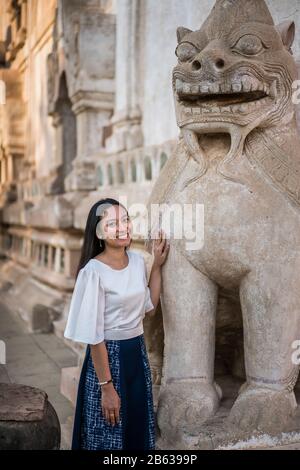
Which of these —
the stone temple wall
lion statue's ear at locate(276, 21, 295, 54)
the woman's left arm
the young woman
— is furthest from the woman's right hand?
lion statue's ear at locate(276, 21, 295, 54)

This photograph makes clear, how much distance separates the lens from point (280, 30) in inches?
89.5

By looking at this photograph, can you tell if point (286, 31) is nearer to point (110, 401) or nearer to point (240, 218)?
point (240, 218)

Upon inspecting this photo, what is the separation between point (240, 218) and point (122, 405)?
0.78m

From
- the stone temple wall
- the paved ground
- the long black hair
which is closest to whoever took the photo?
the long black hair

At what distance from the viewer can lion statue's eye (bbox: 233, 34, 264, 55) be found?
2105 millimetres

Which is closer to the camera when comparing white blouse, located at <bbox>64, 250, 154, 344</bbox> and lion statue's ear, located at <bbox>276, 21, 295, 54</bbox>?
white blouse, located at <bbox>64, 250, 154, 344</bbox>

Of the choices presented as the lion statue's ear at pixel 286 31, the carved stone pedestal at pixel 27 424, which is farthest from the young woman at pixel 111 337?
the lion statue's ear at pixel 286 31

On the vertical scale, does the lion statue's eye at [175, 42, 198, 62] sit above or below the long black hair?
above

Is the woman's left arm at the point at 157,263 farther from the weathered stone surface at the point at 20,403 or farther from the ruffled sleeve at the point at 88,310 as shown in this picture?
the weathered stone surface at the point at 20,403

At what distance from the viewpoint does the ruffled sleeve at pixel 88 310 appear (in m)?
1.93

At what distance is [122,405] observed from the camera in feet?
6.66

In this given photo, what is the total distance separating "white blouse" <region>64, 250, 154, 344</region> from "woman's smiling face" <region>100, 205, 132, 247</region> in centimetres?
9

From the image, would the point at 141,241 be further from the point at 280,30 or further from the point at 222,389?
the point at 280,30

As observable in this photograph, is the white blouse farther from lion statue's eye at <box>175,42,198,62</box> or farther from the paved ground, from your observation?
the paved ground
